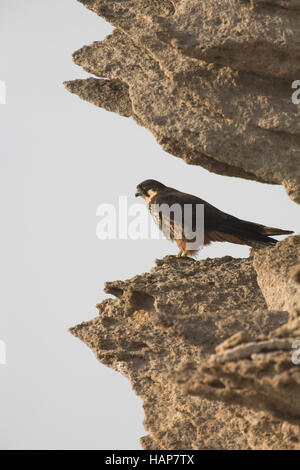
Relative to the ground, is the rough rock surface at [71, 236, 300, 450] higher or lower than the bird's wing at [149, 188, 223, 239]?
lower

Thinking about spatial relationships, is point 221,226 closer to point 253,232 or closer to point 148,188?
point 253,232

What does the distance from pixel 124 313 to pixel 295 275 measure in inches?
82.7

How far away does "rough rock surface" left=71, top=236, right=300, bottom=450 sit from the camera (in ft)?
16.3

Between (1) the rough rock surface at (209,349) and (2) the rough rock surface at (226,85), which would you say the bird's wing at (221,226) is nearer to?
(1) the rough rock surface at (209,349)

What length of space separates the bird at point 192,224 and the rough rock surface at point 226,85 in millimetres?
1395

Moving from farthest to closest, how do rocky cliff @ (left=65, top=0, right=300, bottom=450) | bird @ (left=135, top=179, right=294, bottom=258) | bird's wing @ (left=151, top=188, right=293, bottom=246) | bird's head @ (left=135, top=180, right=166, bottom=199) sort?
bird's head @ (left=135, top=180, right=166, bottom=199) → bird @ (left=135, top=179, right=294, bottom=258) → bird's wing @ (left=151, top=188, right=293, bottom=246) → rocky cliff @ (left=65, top=0, right=300, bottom=450)

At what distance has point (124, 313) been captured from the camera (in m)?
7.15

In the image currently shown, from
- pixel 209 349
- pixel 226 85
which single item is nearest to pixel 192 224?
pixel 226 85

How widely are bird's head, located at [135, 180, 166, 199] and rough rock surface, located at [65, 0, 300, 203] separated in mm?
3059

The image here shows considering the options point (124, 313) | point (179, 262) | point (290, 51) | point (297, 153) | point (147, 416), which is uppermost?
point (290, 51)

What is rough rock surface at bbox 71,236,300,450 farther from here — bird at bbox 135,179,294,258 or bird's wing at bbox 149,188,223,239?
bird's wing at bbox 149,188,223,239

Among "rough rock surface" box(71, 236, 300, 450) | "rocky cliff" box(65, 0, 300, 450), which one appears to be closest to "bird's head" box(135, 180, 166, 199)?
"rough rock surface" box(71, 236, 300, 450)

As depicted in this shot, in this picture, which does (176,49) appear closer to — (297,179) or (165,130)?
(165,130)

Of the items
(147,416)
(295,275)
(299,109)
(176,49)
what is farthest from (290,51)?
(147,416)
